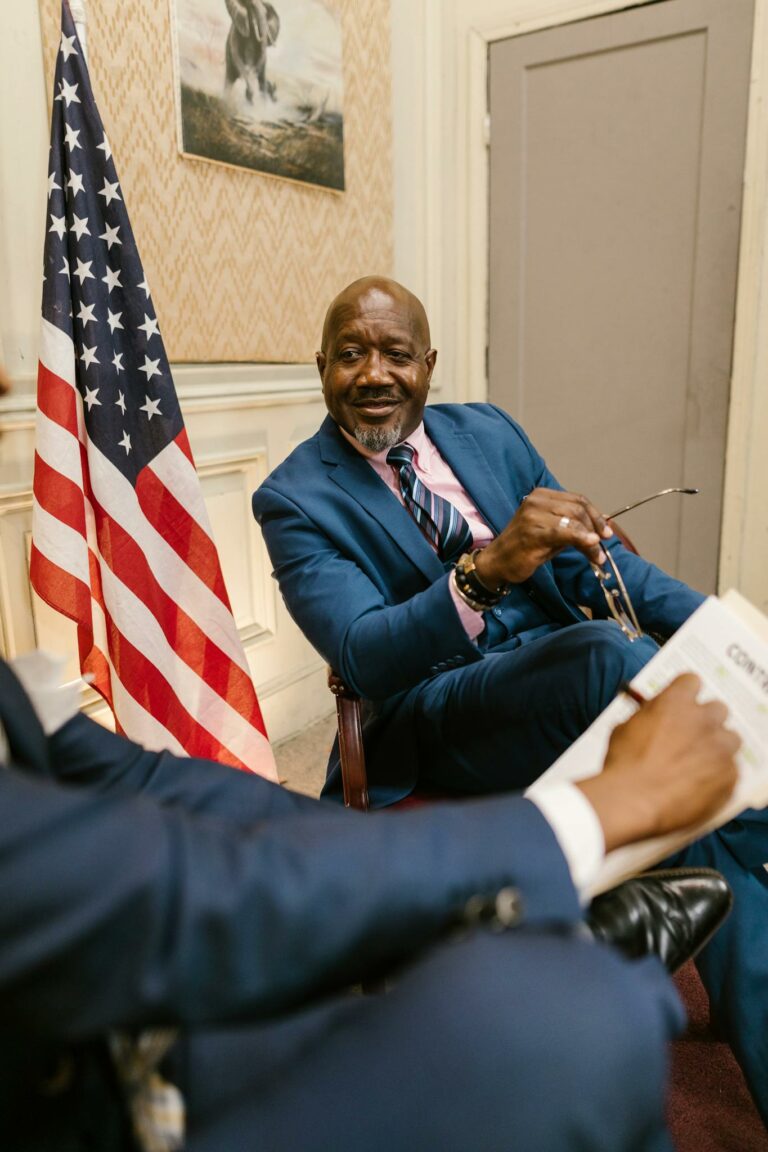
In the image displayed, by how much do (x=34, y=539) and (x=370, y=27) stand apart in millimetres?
2283

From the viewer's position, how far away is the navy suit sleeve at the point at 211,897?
1.92 feet

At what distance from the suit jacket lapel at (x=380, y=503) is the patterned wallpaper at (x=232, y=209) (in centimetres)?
92

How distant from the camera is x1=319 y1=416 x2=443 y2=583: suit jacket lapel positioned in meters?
1.66

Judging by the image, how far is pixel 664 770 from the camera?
834 millimetres

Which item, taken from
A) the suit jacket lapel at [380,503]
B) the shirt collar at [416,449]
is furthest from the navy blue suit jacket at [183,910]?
the shirt collar at [416,449]

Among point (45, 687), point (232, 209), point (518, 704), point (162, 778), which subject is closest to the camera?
point (45, 687)

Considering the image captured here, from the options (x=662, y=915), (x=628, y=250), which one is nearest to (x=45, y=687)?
(x=662, y=915)

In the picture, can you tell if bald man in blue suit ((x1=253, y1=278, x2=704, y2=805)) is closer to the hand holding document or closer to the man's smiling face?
the man's smiling face

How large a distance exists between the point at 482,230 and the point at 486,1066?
3.21 m

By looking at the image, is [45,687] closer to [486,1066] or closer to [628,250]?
[486,1066]

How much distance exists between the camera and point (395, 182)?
3.19 meters

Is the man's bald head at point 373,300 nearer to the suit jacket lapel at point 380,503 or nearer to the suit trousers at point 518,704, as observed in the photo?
the suit jacket lapel at point 380,503

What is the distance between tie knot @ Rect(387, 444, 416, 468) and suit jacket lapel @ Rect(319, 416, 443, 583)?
0.19 ft

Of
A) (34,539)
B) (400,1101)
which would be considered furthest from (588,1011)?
(34,539)
